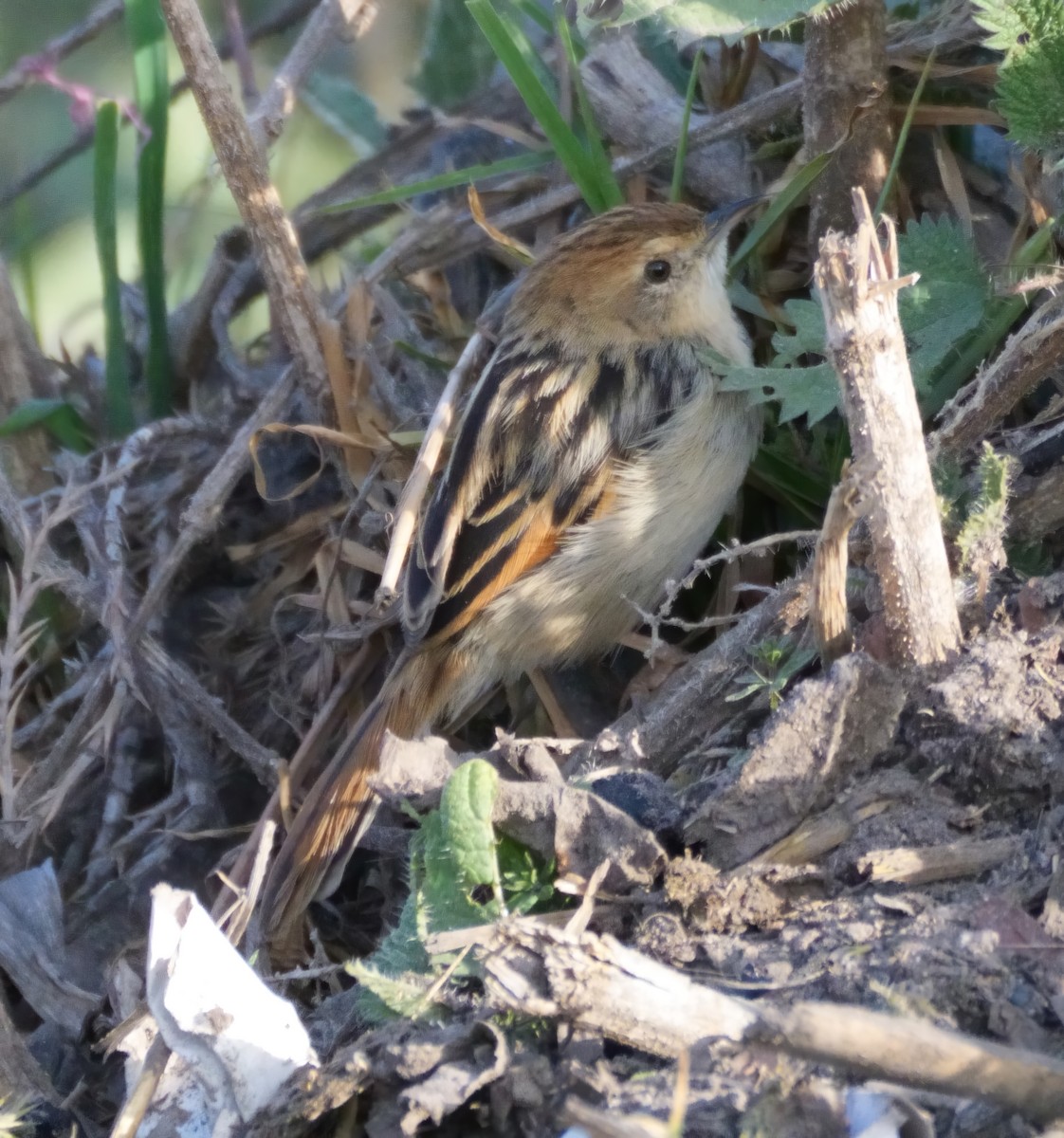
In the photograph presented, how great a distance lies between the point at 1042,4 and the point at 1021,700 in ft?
4.96

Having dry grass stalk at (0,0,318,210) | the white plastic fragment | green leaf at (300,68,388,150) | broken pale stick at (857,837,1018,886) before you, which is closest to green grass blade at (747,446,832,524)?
broken pale stick at (857,837,1018,886)

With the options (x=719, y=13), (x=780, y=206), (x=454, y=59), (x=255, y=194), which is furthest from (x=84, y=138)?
(x=719, y=13)

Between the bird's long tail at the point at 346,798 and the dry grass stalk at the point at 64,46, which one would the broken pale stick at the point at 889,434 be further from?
the dry grass stalk at the point at 64,46

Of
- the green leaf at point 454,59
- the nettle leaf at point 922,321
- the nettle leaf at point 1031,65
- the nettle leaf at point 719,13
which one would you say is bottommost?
the nettle leaf at point 922,321

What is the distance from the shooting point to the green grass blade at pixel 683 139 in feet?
11.7

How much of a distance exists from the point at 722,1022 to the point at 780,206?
227 cm

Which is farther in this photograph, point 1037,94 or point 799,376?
point 799,376

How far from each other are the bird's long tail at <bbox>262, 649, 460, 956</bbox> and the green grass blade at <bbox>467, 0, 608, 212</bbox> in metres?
1.41

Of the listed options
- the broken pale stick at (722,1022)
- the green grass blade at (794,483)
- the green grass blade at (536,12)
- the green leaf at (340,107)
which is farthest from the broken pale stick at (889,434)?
the green leaf at (340,107)

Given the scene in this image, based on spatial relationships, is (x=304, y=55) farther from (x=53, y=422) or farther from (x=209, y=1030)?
(x=209, y=1030)

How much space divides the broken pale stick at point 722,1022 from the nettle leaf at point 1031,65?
1925 millimetres

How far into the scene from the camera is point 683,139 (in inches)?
143

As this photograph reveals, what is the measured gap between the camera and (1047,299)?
112 inches

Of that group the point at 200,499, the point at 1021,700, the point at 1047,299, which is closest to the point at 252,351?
the point at 200,499
